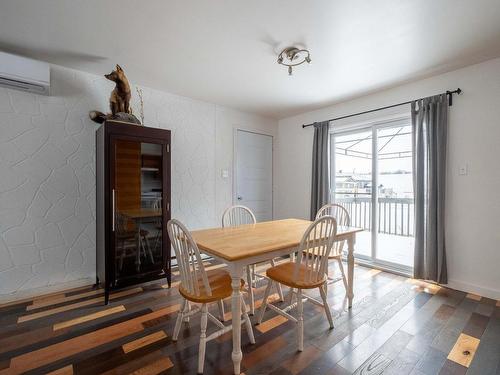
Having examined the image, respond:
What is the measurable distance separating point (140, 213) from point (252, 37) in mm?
1986

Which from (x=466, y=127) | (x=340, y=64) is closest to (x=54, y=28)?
(x=340, y=64)

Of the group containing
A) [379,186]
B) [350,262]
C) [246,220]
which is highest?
[379,186]

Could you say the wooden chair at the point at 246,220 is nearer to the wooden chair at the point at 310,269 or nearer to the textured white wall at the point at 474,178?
the wooden chair at the point at 310,269

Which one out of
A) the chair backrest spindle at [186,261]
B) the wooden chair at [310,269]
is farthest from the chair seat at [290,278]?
the chair backrest spindle at [186,261]

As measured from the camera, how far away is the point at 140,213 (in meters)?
2.59

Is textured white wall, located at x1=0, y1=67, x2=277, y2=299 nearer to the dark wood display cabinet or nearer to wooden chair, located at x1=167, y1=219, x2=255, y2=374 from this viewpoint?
the dark wood display cabinet

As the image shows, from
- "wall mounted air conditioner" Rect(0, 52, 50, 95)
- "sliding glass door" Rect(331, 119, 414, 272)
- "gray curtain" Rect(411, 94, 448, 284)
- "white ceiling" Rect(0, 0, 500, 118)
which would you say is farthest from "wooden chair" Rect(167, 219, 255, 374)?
"sliding glass door" Rect(331, 119, 414, 272)

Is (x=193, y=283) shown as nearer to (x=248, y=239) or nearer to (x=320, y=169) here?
(x=248, y=239)

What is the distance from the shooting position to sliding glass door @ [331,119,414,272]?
3154mm

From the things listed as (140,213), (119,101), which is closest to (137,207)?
(140,213)

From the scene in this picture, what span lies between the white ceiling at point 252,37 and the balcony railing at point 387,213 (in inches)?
61.0

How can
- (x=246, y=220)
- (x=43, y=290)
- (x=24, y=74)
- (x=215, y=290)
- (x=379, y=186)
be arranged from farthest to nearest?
(x=246, y=220), (x=379, y=186), (x=43, y=290), (x=24, y=74), (x=215, y=290)

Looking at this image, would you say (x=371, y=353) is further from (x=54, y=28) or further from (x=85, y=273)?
(x=54, y=28)

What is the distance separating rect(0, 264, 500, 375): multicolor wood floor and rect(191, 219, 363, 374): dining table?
0.97 feet
